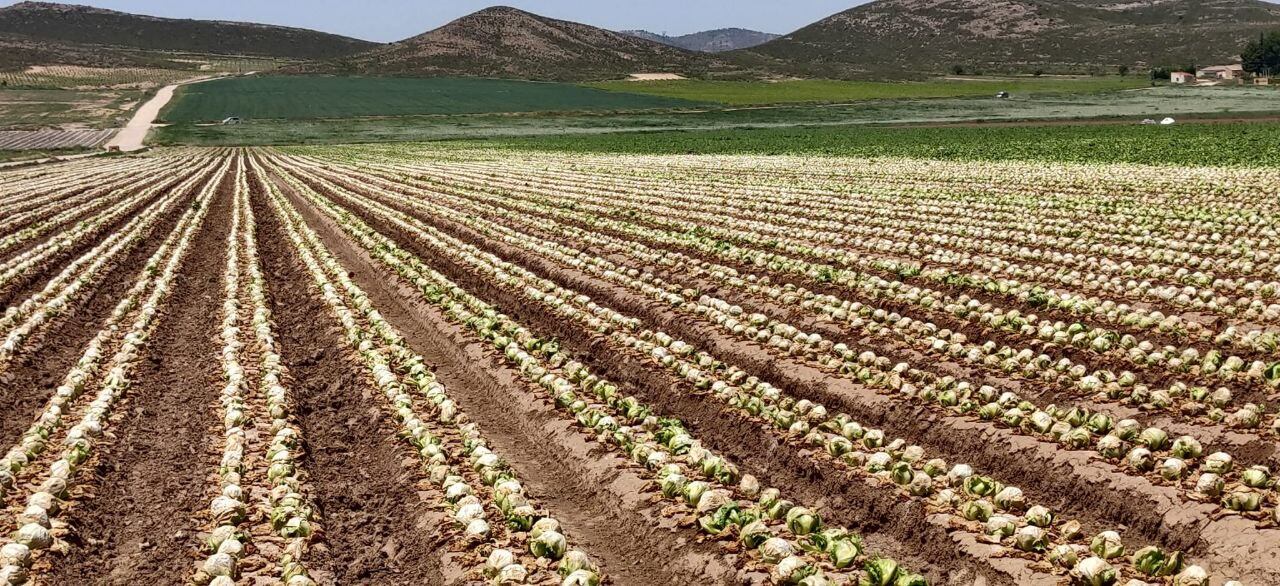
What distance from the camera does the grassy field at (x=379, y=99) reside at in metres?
120

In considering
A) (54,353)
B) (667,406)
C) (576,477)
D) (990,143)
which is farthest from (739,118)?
(576,477)

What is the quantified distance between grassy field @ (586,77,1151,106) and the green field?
183 feet

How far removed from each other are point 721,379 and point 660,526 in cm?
364

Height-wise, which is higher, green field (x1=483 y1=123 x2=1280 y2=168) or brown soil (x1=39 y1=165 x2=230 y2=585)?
brown soil (x1=39 y1=165 x2=230 y2=585)

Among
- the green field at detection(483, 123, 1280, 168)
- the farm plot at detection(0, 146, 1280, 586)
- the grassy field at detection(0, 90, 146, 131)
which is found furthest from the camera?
the grassy field at detection(0, 90, 146, 131)

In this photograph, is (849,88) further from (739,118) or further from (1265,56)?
(1265,56)

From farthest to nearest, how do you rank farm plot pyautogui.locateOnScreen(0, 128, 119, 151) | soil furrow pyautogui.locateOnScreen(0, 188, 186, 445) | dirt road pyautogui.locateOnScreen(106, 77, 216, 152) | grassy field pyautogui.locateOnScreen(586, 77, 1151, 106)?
1. grassy field pyautogui.locateOnScreen(586, 77, 1151, 106)
2. dirt road pyautogui.locateOnScreen(106, 77, 216, 152)
3. farm plot pyautogui.locateOnScreen(0, 128, 119, 151)
4. soil furrow pyautogui.locateOnScreen(0, 188, 186, 445)

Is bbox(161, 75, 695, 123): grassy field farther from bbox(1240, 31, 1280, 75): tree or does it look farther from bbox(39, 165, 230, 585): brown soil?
bbox(39, 165, 230, 585): brown soil

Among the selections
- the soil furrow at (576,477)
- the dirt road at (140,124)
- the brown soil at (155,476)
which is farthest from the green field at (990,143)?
the brown soil at (155,476)

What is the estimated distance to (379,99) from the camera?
138m

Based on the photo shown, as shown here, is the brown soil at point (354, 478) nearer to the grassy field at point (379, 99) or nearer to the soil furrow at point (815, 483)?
the soil furrow at point (815, 483)

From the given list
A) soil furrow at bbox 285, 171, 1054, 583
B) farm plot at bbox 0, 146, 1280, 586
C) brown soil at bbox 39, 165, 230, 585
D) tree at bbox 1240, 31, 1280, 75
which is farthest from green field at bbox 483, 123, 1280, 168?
tree at bbox 1240, 31, 1280, 75

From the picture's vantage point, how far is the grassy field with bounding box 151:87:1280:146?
87.5 m

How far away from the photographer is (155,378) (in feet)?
39.9
